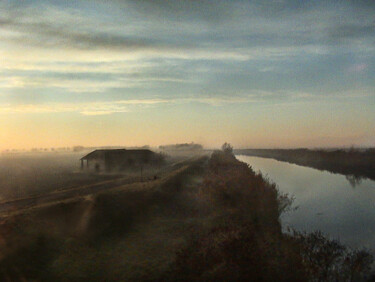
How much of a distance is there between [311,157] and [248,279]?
4165 inches

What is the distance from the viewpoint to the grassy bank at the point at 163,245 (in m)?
15.8

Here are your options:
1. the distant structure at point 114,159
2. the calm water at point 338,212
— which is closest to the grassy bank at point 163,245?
the calm water at point 338,212

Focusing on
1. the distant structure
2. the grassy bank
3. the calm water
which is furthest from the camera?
the distant structure

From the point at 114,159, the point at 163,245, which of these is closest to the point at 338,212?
the point at 163,245

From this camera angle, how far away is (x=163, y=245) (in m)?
19.8

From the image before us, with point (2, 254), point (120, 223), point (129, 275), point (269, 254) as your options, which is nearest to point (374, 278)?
point (269, 254)

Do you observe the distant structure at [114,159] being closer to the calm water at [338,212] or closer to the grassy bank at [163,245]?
the calm water at [338,212]

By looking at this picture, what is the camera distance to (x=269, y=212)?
27016mm

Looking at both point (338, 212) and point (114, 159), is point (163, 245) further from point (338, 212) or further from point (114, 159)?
point (114, 159)

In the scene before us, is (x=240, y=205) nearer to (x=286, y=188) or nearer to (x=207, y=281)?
(x=207, y=281)

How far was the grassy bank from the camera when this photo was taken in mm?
15766

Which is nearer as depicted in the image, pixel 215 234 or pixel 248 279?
pixel 248 279

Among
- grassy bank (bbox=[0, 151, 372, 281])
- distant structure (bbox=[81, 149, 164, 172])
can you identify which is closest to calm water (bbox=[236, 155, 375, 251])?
grassy bank (bbox=[0, 151, 372, 281])

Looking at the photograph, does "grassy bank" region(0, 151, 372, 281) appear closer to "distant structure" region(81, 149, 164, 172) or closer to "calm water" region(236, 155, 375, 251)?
"calm water" region(236, 155, 375, 251)
